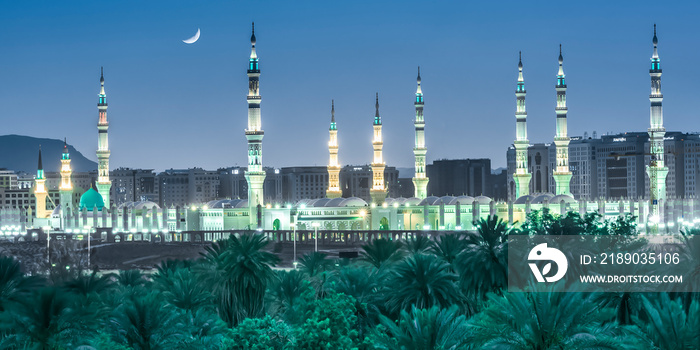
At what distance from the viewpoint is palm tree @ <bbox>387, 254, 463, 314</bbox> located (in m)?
29.9

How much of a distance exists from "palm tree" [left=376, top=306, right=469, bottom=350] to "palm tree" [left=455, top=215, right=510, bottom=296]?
7744mm

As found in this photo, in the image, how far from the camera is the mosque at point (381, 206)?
2820 inches

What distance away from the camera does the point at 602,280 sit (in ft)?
91.6

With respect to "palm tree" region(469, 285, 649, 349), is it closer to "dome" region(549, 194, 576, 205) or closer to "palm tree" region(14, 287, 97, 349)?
"palm tree" region(14, 287, 97, 349)

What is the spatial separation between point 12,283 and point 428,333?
1300 centimetres

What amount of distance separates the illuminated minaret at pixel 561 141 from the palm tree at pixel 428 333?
2180 inches

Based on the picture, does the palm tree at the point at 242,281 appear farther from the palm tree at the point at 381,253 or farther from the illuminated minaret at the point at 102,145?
the illuminated minaret at the point at 102,145

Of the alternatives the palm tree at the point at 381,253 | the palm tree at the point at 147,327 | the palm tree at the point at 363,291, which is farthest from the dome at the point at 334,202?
the palm tree at the point at 147,327

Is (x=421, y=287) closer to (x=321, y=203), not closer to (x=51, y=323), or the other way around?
(x=51, y=323)

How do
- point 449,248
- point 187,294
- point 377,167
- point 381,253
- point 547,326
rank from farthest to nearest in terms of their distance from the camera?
point 377,167 → point 381,253 → point 449,248 → point 187,294 → point 547,326

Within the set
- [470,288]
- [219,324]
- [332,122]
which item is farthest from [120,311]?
[332,122]

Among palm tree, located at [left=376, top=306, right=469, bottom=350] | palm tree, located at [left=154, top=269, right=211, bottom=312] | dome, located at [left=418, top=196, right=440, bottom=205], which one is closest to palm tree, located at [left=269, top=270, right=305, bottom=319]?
palm tree, located at [left=154, top=269, right=211, bottom=312]

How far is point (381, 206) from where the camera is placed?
7725 centimetres

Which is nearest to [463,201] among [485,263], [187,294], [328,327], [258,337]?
[187,294]
